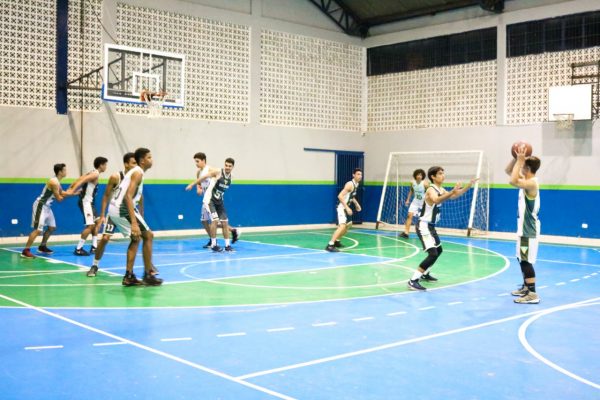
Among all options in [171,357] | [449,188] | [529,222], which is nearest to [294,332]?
[171,357]

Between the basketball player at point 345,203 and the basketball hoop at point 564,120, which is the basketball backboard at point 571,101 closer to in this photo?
the basketball hoop at point 564,120

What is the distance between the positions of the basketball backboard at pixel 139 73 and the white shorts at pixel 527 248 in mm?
10589

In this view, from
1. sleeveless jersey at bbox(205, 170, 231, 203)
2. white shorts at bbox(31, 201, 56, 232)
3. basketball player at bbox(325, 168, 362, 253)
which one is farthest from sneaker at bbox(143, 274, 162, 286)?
basketball player at bbox(325, 168, 362, 253)

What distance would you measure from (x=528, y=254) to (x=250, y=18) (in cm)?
1506

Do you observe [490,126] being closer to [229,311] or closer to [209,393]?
[229,311]

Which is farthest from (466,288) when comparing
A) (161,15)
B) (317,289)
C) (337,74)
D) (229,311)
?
(337,74)

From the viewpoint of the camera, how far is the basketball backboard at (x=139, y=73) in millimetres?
17359

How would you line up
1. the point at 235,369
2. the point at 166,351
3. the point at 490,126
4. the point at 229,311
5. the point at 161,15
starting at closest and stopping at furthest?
the point at 235,369, the point at 166,351, the point at 229,311, the point at 161,15, the point at 490,126

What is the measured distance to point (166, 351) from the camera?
6.87 m

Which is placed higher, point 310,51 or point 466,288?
point 310,51

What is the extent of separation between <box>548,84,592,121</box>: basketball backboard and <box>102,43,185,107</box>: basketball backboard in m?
10.4

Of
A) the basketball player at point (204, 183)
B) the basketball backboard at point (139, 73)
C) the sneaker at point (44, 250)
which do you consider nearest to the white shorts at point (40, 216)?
the sneaker at point (44, 250)

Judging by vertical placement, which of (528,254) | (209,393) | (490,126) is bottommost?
(209,393)

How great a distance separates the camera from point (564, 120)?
1966 cm
